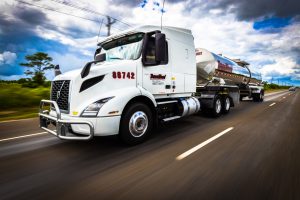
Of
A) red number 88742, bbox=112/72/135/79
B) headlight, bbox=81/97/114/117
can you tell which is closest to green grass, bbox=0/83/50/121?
headlight, bbox=81/97/114/117

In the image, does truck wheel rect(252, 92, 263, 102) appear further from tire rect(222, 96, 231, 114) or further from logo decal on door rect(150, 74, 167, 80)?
logo decal on door rect(150, 74, 167, 80)

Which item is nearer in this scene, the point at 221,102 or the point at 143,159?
the point at 143,159

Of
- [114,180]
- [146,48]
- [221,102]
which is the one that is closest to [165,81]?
[146,48]

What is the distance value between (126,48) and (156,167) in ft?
9.43

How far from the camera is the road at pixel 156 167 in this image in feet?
7.72

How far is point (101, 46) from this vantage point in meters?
5.44

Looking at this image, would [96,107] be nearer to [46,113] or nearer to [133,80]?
[133,80]

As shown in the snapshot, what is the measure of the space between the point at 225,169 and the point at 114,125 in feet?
6.69

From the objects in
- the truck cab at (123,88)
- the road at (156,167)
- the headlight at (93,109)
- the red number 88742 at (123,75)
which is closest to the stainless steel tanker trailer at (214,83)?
the truck cab at (123,88)

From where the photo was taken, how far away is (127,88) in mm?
3949

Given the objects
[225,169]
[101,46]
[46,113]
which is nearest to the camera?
[225,169]

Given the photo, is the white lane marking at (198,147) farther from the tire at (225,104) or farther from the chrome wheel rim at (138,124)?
the tire at (225,104)

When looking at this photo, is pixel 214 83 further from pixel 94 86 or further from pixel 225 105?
pixel 94 86

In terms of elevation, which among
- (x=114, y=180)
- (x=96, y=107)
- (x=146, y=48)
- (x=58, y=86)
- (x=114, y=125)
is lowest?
(x=114, y=180)
